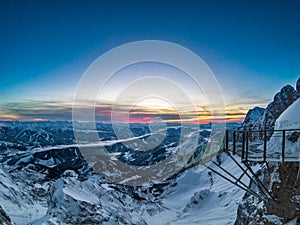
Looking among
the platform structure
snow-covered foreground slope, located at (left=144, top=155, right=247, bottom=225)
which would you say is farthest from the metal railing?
snow-covered foreground slope, located at (left=144, top=155, right=247, bottom=225)

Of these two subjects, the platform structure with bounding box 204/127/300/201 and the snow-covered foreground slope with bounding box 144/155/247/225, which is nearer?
the platform structure with bounding box 204/127/300/201

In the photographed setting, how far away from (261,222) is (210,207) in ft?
172

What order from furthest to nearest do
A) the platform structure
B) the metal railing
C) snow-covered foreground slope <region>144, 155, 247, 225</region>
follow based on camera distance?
snow-covered foreground slope <region>144, 155, 247, 225</region>, the platform structure, the metal railing

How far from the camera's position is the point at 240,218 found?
26938 millimetres

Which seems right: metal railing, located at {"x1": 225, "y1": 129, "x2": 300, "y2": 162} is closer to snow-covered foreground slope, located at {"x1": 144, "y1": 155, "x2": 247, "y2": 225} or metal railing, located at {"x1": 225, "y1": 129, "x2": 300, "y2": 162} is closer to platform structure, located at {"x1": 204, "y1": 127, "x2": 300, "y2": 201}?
platform structure, located at {"x1": 204, "y1": 127, "x2": 300, "y2": 201}

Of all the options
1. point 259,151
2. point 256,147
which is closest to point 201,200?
point 256,147

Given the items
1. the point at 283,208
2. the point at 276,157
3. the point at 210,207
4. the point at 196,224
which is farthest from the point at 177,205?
the point at 276,157

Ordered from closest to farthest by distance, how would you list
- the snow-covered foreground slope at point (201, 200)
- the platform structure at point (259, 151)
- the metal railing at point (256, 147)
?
the metal railing at point (256, 147) → the platform structure at point (259, 151) → the snow-covered foreground slope at point (201, 200)

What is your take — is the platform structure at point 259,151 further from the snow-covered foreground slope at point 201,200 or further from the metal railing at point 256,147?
the snow-covered foreground slope at point 201,200

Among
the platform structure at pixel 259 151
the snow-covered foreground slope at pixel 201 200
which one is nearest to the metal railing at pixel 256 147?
the platform structure at pixel 259 151

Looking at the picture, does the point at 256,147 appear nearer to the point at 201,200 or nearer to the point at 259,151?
the point at 259,151

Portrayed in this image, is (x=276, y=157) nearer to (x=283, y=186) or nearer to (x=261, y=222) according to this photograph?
(x=283, y=186)

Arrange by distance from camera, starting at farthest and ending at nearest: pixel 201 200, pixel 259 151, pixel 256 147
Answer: pixel 201 200 < pixel 256 147 < pixel 259 151

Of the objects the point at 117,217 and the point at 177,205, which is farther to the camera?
the point at 177,205
